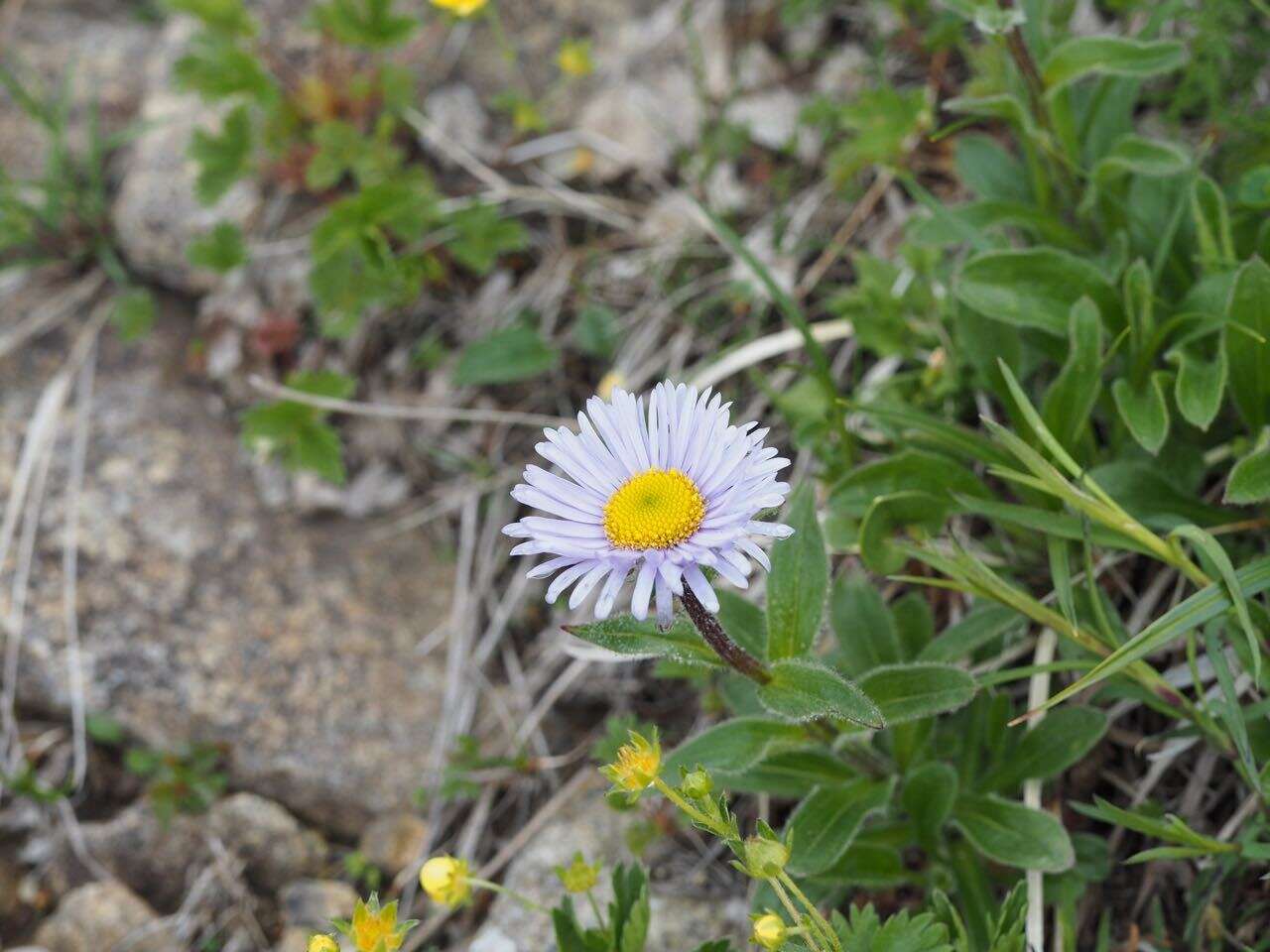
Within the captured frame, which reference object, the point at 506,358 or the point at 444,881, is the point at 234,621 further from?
the point at 444,881

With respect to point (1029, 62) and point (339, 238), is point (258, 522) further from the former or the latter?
point (1029, 62)

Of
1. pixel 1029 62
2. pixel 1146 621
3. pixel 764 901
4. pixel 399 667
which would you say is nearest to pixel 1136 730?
pixel 1146 621

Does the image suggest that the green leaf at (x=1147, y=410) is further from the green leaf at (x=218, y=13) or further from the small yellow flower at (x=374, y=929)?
the green leaf at (x=218, y=13)

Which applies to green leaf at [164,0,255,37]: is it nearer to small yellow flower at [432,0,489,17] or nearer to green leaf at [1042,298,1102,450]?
small yellow flower at [432,0,489,17]

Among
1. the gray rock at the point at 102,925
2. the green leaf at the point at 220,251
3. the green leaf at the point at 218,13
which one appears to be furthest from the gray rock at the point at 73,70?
the gray rock at the point at 102,925

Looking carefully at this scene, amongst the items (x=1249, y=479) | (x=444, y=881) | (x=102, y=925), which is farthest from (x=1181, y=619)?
(x=102, y=925)

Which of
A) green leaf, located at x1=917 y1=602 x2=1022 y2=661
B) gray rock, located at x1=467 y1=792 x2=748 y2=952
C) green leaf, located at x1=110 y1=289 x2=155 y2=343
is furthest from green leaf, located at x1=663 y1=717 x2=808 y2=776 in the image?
green leaf, located at x1=110 y1=289 x2=155 y2=343

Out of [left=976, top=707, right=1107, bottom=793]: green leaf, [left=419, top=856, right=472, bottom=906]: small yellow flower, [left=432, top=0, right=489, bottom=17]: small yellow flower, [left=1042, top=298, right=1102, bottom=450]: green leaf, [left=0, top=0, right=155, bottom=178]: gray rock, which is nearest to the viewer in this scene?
[left=419, top=856, right=472, bottom=906]: small yellow flower

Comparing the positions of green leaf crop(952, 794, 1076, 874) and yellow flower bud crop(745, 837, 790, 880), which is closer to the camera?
yellow flower bud crop(745, 837, 790, 880)
